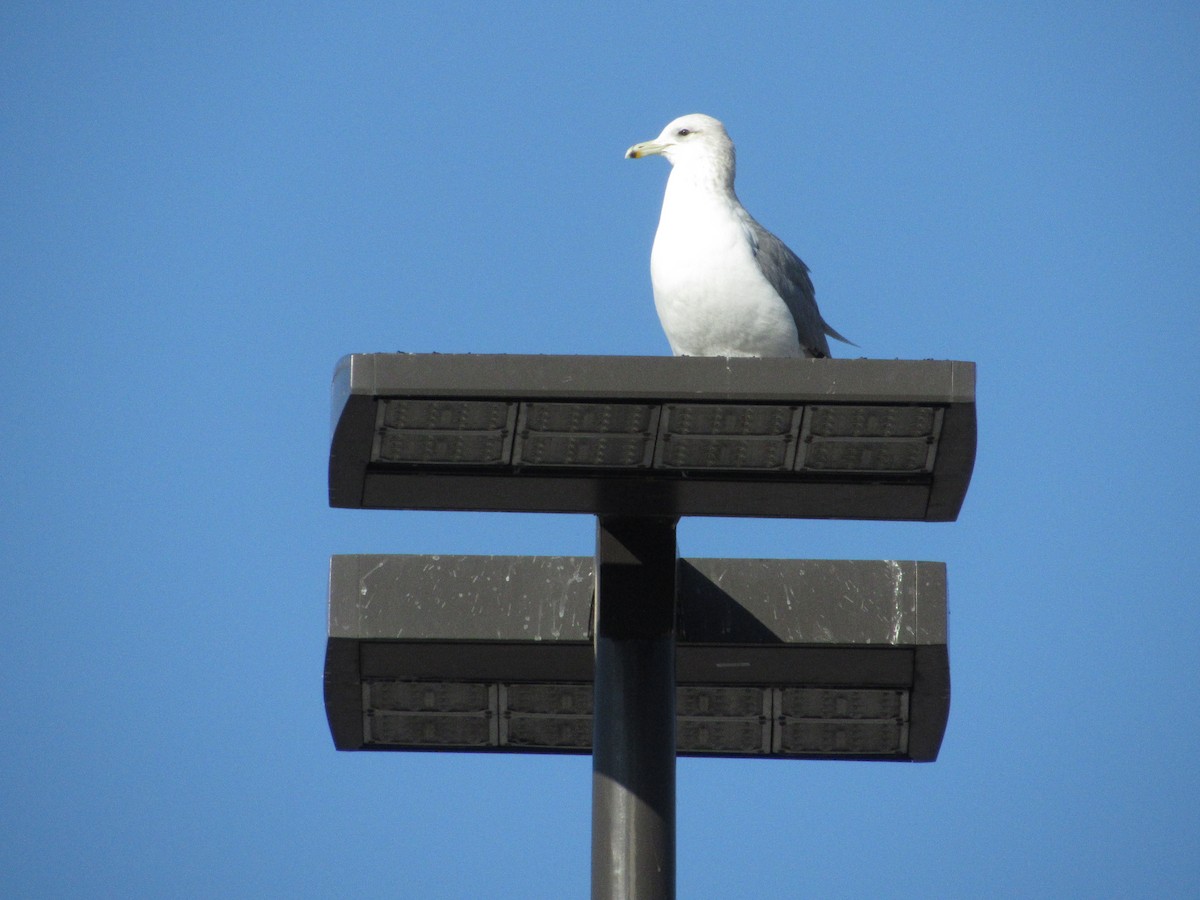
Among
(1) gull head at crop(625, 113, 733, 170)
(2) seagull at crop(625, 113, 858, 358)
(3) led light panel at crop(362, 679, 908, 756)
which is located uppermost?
(1) gull head at crop(625, 113, 733, 170)

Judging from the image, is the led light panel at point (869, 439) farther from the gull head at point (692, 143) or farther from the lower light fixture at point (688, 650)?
the gull head at point (692, 143)

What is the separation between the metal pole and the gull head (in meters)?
1.97

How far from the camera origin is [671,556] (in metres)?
7.62

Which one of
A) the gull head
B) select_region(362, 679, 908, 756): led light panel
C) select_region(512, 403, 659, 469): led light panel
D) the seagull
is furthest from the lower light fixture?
the gull head

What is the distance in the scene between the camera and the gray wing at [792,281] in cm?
838

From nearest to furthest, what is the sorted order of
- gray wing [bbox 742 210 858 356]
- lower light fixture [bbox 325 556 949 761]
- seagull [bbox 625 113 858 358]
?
lower light fixture [bbox 325 556 949 761] → seagull [bbox 625 113 858 358] → gray wing [bbox 742 210 858 356]

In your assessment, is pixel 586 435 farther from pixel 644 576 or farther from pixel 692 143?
pixel 692 143

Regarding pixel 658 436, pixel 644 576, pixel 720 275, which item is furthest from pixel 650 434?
pixel 720 275

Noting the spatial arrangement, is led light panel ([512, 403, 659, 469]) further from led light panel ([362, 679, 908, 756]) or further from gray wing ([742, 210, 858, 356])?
led light panel ([362, 679, 908, 756])

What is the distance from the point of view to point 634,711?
7.38 metres

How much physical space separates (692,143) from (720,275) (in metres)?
0.91

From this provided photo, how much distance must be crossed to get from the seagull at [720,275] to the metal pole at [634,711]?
105 cm

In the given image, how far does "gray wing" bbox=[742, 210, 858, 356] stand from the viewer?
330 inches

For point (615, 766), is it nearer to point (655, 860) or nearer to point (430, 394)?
point (655, 860)
